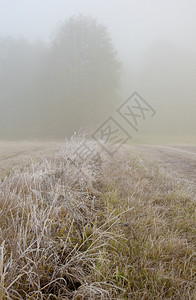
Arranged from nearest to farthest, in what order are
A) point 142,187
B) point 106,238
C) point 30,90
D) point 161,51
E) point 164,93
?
point 106,238, point 142,187, point 30,90, point 164,93, point 161,51

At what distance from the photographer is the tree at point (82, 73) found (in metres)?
16.6

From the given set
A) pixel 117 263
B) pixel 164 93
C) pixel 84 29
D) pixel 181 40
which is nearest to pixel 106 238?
pixel 117 263

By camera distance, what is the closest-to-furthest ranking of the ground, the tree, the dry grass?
1. the dry grass
2. the ground
3. the tree

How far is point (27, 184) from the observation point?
1630 mm

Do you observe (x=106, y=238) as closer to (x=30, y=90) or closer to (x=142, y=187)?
(x=142, y=187)

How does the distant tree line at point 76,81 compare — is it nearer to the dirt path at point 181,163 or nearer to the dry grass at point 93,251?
the dirt path at point 181,163

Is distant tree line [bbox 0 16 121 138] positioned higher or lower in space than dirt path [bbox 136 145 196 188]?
higher

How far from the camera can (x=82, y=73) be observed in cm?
1709

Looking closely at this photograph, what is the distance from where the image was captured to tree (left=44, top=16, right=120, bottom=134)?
16641 millimetres

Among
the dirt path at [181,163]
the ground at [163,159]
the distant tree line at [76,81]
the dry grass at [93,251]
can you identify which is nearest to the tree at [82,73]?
the distant tree line at [76,81]

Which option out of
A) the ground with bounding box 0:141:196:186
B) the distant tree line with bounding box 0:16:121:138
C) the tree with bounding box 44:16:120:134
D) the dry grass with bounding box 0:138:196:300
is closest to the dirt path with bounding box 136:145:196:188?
the ground with bounding box 0:141:196:186

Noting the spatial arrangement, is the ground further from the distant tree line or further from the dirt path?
the distant tree line

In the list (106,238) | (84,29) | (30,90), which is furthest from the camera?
(30,90)

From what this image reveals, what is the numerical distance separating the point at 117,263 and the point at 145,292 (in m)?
0.22
